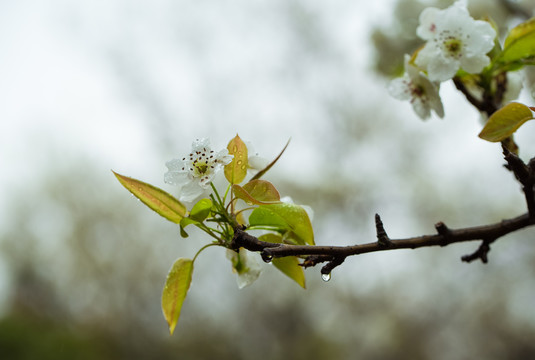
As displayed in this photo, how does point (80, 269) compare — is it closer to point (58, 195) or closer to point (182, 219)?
point (58, 195)

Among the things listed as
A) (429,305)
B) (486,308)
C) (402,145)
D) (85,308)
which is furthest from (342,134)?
(85,308)

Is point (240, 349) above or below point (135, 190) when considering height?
above

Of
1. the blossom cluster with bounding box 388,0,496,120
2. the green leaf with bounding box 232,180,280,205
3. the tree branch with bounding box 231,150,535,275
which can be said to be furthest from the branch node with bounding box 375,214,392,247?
the blossom cluster with bounding box 388,0,496,120

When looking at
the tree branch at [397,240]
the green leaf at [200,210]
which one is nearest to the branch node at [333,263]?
the tree branch at [397,240]

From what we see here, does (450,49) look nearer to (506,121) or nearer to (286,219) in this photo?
(506,121)

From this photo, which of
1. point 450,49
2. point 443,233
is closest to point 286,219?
point 443,233

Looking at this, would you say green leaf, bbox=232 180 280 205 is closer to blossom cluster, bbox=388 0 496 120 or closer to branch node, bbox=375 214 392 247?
branch node, bbox=375 214 392 247

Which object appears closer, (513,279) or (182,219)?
(182,219)
